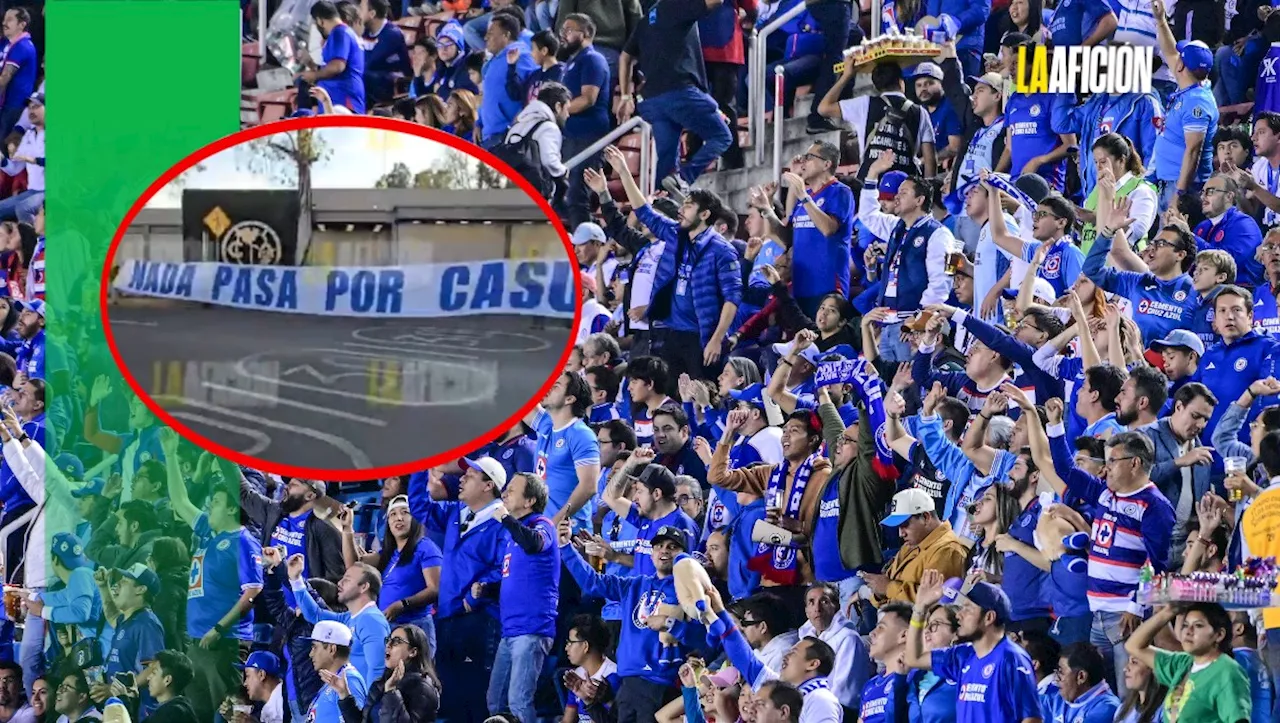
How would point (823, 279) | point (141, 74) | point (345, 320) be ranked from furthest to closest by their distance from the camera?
point (823, 279), point (141, 74), point (345, 320)

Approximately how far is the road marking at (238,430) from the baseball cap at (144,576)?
6.56ft

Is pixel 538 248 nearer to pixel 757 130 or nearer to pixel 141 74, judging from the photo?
pixel 141 74

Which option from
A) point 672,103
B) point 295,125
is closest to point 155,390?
point 295,125

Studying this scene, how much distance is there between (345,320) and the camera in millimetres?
8352

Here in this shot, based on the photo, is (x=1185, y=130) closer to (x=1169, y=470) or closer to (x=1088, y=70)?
(x=1088, y=70)

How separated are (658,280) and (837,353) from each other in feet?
4.12

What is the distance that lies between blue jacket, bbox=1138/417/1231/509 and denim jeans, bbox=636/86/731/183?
3.49 m

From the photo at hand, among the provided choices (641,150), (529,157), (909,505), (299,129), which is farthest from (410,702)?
(641,150)

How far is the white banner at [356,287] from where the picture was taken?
821cm

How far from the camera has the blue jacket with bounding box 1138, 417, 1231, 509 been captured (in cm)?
816

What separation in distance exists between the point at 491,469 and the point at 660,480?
72 cm

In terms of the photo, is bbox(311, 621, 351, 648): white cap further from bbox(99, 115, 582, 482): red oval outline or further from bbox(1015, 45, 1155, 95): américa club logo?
bbox(1015, 45, 1155, 95): américa club logo

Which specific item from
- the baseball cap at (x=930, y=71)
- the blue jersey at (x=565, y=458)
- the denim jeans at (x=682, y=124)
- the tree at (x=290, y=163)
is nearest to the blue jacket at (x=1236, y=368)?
the baseball cap at (x=930, y=71)

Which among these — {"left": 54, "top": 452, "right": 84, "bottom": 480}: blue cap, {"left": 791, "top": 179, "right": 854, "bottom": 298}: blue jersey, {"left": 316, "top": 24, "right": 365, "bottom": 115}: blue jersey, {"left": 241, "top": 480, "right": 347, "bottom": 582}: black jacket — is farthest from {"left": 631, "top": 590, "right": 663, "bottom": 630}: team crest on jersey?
{"left": 316, "top": 24, "right": 365, "bottom": 115}: blue jersey
